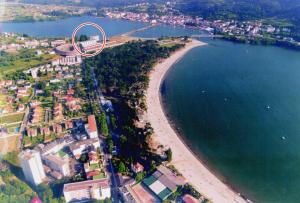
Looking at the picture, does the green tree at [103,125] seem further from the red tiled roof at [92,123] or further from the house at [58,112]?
the house at [58,112]

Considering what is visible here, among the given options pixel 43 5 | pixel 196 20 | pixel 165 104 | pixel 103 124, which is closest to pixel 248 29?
pixel 196 20

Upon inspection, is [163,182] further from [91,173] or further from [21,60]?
[21,60]

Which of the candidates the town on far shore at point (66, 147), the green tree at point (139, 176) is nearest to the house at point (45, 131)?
the town on far shore at point (66, 147)

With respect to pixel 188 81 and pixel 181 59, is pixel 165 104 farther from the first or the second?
pixel 181 59

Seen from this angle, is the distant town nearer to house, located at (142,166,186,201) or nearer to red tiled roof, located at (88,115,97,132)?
red tiled roof, located at (88,115,97,132)

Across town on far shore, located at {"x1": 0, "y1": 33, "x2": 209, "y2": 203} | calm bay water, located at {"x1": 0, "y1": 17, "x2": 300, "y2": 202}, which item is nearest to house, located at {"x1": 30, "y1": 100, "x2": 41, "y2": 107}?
town on far shore, located at {"x1": 0, "y1": 33, "x2": 209, "y2": 203}
